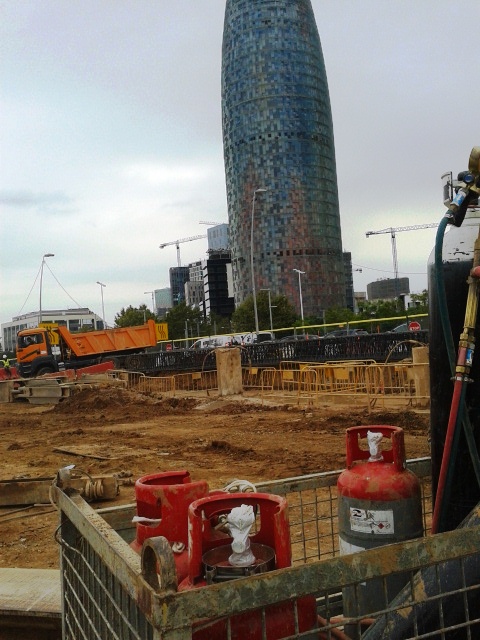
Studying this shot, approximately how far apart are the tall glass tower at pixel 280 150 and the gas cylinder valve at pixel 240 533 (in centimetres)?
12700

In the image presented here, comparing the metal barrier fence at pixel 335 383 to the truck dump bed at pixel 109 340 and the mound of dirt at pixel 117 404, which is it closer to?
the mound of dirt at pixel 117 404

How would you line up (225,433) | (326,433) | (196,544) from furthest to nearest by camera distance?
(225,433) < (326,433) < (196,544)

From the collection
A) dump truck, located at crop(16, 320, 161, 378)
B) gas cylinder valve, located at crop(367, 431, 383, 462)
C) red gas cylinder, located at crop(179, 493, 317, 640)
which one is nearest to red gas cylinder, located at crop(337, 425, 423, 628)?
gas cylinder valve, located at crop(367, 431, 383, 462)

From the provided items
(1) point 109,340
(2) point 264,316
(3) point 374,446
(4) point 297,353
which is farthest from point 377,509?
(2) point 264,316

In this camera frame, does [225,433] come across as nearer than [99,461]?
No

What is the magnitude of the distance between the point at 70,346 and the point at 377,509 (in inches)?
1170

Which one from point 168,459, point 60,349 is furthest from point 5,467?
point 60,349

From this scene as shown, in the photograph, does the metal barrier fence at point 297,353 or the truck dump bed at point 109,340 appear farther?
the truck dump bed at point 109,340

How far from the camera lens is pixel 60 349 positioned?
30.8 m

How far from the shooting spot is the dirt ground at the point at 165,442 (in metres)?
7.08

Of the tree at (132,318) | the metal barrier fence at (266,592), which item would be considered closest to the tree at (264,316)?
the tree at (132,318)

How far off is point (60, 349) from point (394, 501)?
29738mm

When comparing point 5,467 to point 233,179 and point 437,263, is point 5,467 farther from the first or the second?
point 233,179

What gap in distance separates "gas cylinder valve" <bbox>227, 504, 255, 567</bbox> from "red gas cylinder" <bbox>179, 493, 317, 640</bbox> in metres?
0.02
